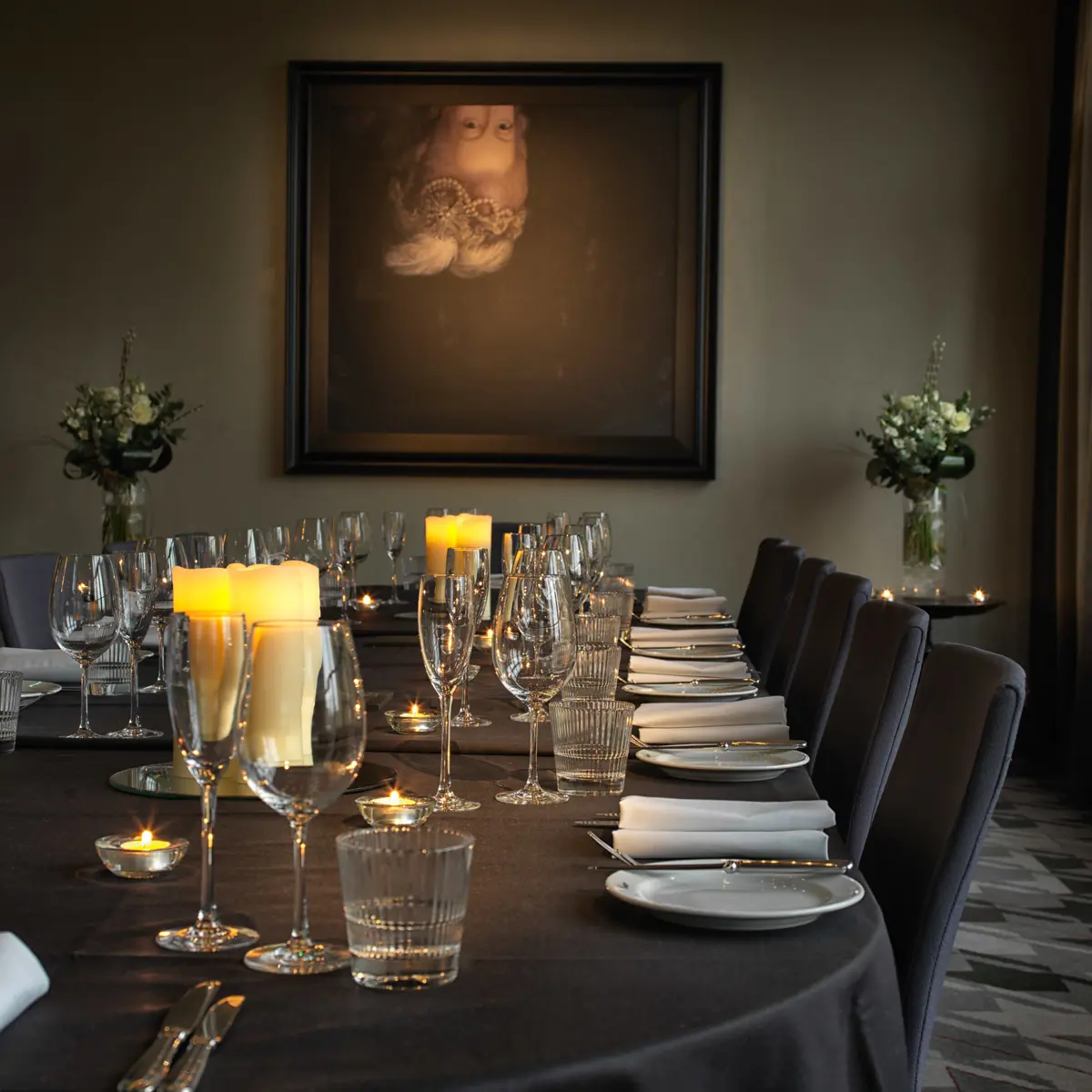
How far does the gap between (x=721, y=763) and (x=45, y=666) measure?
51.7 inches

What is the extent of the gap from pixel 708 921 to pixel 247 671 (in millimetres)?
415

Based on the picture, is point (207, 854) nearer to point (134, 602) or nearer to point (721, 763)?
point (721, 763)

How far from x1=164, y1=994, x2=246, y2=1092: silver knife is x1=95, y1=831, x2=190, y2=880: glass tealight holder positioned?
A: 1.05 ft

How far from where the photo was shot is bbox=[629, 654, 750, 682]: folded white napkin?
247 cm

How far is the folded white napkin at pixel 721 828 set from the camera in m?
1.30

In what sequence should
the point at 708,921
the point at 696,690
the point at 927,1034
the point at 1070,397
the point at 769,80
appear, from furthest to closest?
the point at 769,80
the point at 1070,397
the point at 696,690
the point at 927,1034
the point at 708,921

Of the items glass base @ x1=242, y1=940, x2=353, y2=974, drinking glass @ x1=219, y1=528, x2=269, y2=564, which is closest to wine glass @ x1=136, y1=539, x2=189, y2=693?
drinking glass @ x1=219, y1=528, x2=269, y2=564

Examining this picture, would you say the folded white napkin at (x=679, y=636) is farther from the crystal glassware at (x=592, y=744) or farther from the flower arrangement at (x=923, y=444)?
the flower arrangement at (x=923, y=444)

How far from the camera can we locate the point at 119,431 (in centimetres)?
528

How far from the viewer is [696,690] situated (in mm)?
2314

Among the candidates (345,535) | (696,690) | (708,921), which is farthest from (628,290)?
(708,921)

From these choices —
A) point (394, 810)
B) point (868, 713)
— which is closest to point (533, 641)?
point (394, 810)

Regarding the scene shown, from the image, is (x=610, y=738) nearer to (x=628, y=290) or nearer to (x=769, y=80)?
(x=628, y=290)

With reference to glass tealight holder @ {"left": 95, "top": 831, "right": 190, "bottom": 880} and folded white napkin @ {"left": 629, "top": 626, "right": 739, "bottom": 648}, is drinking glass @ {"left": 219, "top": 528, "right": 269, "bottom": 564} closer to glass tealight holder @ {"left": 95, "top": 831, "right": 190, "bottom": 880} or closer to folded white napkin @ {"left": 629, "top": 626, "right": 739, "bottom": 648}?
folded white napkin @ {"left": 629, "top": 626, "right": 739, "bottom": 648}
